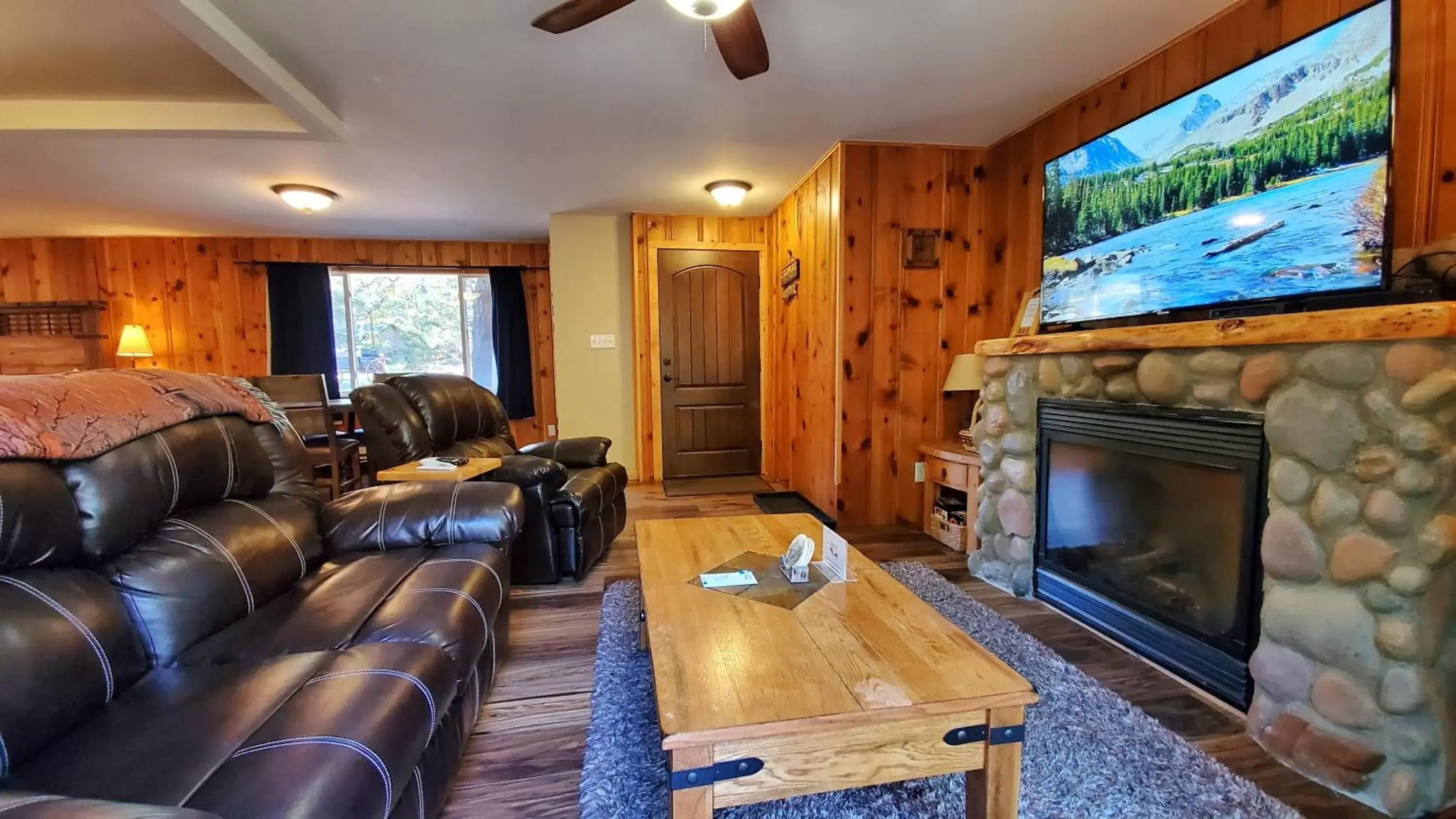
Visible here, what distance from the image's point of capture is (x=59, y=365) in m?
5.00

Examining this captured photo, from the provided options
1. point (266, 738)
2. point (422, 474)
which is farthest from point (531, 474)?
point (266, 738)

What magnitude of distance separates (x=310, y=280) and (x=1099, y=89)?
6074 millimetres

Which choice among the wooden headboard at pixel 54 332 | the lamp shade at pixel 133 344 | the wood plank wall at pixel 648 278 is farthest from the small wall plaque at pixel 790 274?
the wooden headboard at pixel 54 332

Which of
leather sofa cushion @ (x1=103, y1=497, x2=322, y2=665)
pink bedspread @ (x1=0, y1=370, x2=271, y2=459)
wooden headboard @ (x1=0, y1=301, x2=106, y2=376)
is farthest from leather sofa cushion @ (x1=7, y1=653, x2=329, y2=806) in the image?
wooden headboard @ (x1=0, y1=301, x2=106, y2=376)

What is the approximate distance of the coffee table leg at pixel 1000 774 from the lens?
3.26 feet

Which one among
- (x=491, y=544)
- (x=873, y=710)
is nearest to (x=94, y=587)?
(x=491, y=544)

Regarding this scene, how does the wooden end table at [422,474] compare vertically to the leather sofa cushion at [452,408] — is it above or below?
below

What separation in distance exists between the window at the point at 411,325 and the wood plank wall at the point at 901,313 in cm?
372

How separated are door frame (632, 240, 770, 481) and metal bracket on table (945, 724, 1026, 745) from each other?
398 centimetres

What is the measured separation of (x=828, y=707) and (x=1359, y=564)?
131 centimetres

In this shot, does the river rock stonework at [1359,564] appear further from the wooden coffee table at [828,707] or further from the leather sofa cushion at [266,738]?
the leather sofa cushion at [266,738]

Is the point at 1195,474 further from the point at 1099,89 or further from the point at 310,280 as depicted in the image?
the point at 310,280

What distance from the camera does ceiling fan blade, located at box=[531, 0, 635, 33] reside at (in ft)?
5.43

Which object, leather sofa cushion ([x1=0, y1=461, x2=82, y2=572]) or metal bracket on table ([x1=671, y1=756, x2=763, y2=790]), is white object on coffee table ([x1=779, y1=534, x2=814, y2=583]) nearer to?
metal bracket on table ([x1=671, y1=756, x2=763, y2=790])
